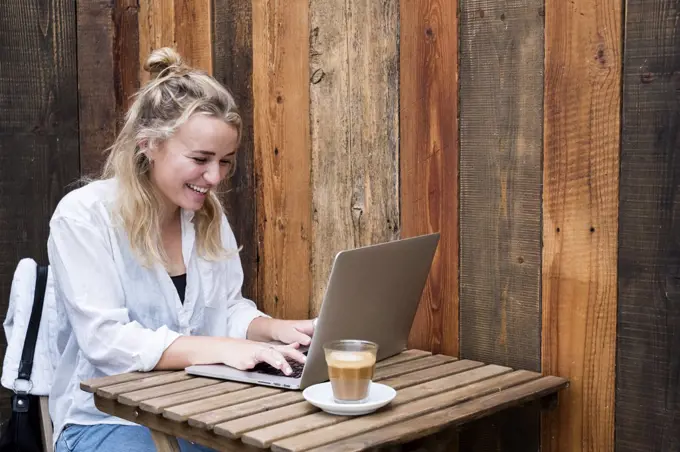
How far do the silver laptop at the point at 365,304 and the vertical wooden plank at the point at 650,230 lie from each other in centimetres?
43

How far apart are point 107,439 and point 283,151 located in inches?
37.0

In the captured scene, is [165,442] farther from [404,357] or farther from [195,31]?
[195,31]

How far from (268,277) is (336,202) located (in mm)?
353

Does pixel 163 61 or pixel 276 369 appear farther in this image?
pixel 163 61

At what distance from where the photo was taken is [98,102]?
2.87m

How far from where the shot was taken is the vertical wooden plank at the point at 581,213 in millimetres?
1772

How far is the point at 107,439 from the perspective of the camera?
1.86m

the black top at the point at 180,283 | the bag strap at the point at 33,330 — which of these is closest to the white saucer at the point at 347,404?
the black top at the point at 180,283

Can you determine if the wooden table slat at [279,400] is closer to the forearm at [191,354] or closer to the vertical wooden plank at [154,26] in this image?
the forearm at [191,354]

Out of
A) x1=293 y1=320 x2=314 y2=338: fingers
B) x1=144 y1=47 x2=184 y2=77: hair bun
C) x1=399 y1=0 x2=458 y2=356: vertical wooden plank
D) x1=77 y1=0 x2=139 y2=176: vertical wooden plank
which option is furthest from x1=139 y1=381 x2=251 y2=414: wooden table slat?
x1=77 y1=0 x2=139 y2=176: vertical wooden plank

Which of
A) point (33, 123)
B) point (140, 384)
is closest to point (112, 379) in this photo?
point (140, 384)

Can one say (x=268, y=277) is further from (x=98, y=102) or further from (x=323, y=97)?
(x=98, y=102)

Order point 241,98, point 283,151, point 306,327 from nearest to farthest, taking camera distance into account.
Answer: point 306,327, point 283,151, point 241,98

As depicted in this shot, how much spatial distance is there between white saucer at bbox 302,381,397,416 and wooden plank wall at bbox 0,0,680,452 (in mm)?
457
